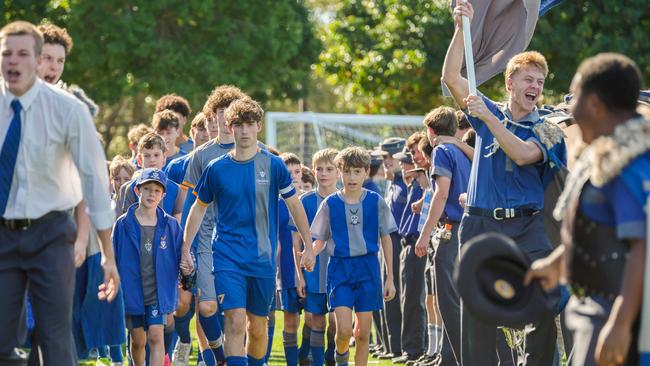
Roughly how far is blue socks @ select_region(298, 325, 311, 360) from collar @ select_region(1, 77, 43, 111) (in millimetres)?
5905

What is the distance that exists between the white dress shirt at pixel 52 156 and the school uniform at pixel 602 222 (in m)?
2.55

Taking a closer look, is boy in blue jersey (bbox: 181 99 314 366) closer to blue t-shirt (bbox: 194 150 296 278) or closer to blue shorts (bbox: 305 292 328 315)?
blue t-shirt (bbox: 194 150 296 278)

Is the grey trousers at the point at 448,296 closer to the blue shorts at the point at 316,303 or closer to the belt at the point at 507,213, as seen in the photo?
the blue shorts at the point at 316,303

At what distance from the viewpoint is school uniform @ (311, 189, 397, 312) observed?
11438 millimetres

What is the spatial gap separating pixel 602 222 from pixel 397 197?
884 centimetres

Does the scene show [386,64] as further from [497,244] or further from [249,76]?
[497,244]

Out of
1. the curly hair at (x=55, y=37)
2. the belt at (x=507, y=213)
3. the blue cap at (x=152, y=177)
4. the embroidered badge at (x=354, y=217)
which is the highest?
the curly hair at (x=55, y=37)

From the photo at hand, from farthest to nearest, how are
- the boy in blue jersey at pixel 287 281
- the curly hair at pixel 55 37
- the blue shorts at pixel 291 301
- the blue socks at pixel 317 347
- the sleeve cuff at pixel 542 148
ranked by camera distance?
the blue shorts at pixel 291 301 → the boy in blue jersey at pixel 287 281 → the blue socks at pixel 317 347 → the sleeve cuff at pixel 542 148 → the curly hair at pixel 55 37

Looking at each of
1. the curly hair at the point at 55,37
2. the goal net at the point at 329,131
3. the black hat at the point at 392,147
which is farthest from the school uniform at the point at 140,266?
the goal net at the point at 329,131

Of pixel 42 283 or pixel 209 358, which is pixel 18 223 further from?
pixel 209 358

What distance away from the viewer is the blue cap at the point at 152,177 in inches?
436

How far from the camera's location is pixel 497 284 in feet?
22.6

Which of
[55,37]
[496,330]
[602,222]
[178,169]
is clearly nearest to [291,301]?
[178,169]

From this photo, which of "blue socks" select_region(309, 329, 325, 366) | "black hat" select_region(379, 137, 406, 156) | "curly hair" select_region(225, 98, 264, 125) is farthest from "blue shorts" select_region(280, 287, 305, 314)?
"black hat" select_region(379, 137, 406, 156)
